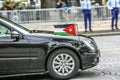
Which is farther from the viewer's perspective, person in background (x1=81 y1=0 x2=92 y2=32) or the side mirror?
person in background (x1=81 y1=0 x2=92 y2=32)

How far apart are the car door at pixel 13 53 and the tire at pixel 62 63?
0.50 metres

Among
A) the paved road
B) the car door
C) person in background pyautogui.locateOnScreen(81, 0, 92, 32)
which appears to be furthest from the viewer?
person in background pyautogui.locateOnScreen(81, 0, 92, 32)

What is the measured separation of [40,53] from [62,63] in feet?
1.67

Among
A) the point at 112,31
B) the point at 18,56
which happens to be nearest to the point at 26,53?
the point at 18,56

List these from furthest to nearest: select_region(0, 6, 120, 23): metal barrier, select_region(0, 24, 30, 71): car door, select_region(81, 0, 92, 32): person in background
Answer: select_region(0, 6, 120, 23): metal barrier, select_region(81, 0, 92, 32): person in background, select_region(0, 24, 30, 71): car door

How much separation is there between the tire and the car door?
1.63 feet

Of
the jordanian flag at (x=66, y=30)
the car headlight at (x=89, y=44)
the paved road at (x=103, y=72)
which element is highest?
the jordanian flag at (x=66, y=30)

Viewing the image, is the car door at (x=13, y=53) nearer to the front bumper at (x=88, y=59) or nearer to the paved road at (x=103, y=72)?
the paved road at (x=103, y=72)

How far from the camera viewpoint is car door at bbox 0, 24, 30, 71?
8469 millimetres

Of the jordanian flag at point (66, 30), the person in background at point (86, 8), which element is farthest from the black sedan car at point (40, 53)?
the person in background at point (86, 8)

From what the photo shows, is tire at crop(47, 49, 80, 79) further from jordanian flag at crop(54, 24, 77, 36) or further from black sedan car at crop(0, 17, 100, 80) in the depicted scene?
jordanian flag at crop(54, 24, 77, 36)

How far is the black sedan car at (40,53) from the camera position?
851 cm

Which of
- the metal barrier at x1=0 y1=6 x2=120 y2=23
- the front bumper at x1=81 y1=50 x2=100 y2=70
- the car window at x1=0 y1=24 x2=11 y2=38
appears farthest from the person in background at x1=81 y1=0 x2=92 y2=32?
the car window at x1=0 y1=24 x2=11 y2=38

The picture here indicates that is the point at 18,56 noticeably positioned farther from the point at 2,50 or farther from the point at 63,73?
the point at 63,73
